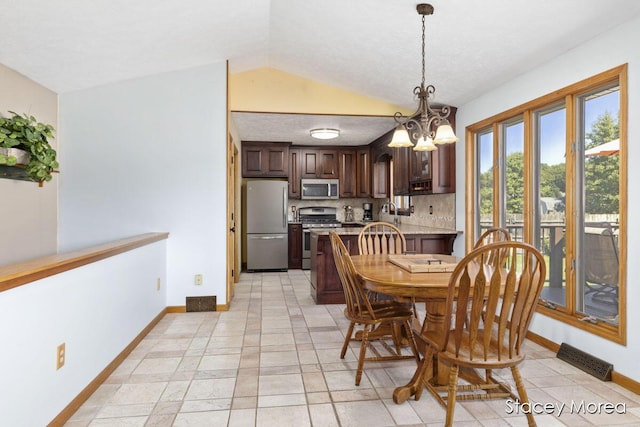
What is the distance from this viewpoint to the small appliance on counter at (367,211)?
7.50 meters

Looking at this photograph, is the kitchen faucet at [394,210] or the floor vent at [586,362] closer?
the floor vent at [586,362]

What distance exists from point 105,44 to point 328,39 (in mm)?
1812

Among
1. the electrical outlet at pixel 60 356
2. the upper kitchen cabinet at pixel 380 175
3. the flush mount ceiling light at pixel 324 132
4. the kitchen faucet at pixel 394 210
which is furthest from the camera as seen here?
the upper kitchen cabinet at pixel 380 175

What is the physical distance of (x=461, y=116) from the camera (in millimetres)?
4352

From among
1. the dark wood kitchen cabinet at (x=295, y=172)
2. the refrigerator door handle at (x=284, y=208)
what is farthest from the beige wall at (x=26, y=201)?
the dark wood kitchen cabinet at (x=295, y=172)

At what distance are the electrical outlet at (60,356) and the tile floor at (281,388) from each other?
31 centimetres

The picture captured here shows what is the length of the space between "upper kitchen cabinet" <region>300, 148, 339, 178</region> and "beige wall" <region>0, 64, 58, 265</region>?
3.99m

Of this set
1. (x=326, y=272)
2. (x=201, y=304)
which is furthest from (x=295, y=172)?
(x=201, y=304)

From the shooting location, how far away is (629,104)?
2.35 meters

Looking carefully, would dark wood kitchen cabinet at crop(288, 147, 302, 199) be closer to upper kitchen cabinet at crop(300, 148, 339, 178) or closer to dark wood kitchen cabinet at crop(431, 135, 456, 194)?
upper kitchen cabinet at crop(300, 148, 339, 178)

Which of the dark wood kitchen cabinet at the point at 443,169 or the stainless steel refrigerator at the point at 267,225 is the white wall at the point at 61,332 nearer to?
the dark wood kitchen cabinet at the point at 443,169

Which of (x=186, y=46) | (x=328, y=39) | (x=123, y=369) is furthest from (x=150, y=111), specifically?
(x=123, y=369)

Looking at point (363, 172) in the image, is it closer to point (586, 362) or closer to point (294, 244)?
point (294, 244)

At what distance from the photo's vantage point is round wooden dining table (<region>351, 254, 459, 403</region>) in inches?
77.7
